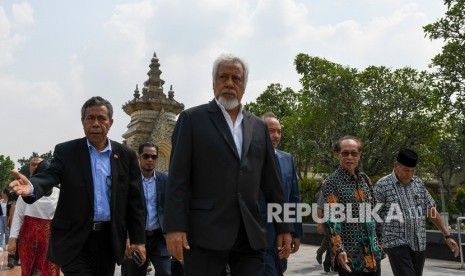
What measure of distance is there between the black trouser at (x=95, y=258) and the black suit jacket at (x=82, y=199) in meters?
0.05

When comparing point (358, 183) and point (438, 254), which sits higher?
point (358, 183)

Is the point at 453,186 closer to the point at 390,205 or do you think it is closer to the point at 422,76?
the point at 422,76

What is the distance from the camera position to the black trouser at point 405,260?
556 cm

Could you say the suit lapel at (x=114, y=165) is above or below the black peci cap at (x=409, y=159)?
below

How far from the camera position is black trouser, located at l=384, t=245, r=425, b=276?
556 centimetres

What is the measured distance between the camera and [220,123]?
3.64 meters

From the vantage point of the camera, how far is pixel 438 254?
41.9ft

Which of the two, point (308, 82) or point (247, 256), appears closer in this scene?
point (247, 256)

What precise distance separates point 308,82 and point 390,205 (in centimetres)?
2696

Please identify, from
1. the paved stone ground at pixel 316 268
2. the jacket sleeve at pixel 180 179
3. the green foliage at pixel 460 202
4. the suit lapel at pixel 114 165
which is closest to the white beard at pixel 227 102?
the jacket sleeve at pixel 180 179

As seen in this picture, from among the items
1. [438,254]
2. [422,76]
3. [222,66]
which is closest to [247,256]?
[222,66]

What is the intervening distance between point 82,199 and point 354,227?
2.49 metres

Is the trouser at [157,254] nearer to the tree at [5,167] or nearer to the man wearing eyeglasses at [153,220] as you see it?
the man wearing eyeglasses at [153,220]

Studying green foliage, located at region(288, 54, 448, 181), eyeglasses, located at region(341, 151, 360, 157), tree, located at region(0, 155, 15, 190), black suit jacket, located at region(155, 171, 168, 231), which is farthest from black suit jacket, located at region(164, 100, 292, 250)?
tree, located at region(0, 155, 15, 190)
